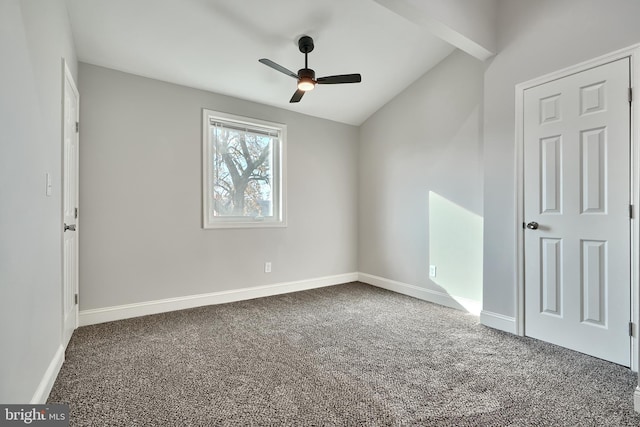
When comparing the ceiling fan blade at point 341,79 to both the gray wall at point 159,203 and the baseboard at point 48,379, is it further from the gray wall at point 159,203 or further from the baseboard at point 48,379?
the baseboard at point 48,379

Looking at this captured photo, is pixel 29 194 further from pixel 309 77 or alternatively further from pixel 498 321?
pixel 498 321

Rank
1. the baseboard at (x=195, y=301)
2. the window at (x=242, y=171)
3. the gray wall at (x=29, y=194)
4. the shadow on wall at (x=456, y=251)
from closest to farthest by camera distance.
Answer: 1. the gray wall at (x=29, y=194)
2. the baseboard at (x=195, y=301)
3. the shadow on wall at (x=456, y=251)
4. the window at (x=242, y=171)

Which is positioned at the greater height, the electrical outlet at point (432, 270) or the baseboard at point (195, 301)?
the electrical outlet at point (432, 270)

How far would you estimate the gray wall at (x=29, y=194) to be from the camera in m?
1.28

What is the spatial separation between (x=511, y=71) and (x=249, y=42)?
231 cm

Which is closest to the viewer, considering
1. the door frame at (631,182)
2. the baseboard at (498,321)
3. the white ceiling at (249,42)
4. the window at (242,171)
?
the door frame at (631,182)

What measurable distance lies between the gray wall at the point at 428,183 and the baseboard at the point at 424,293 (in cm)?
6

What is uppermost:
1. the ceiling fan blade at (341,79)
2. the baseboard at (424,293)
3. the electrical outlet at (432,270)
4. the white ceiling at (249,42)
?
the white ceiling at (249,42)

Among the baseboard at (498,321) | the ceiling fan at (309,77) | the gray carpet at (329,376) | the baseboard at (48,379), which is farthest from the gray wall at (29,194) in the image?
the baseboard at (498,321)

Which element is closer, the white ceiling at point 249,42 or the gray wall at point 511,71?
the gray wall at point 511,71

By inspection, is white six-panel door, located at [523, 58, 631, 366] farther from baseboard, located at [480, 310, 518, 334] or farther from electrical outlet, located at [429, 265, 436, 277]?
electrical outlet, located at [429, 265, 436, 277]

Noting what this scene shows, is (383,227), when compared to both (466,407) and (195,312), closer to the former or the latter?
(195,312)

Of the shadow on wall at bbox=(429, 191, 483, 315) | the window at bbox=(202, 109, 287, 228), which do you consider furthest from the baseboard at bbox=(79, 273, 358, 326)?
the shadow on wall at bbox=(429, 191, 483, 315)

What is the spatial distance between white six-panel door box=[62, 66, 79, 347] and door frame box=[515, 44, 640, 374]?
11.3ft
